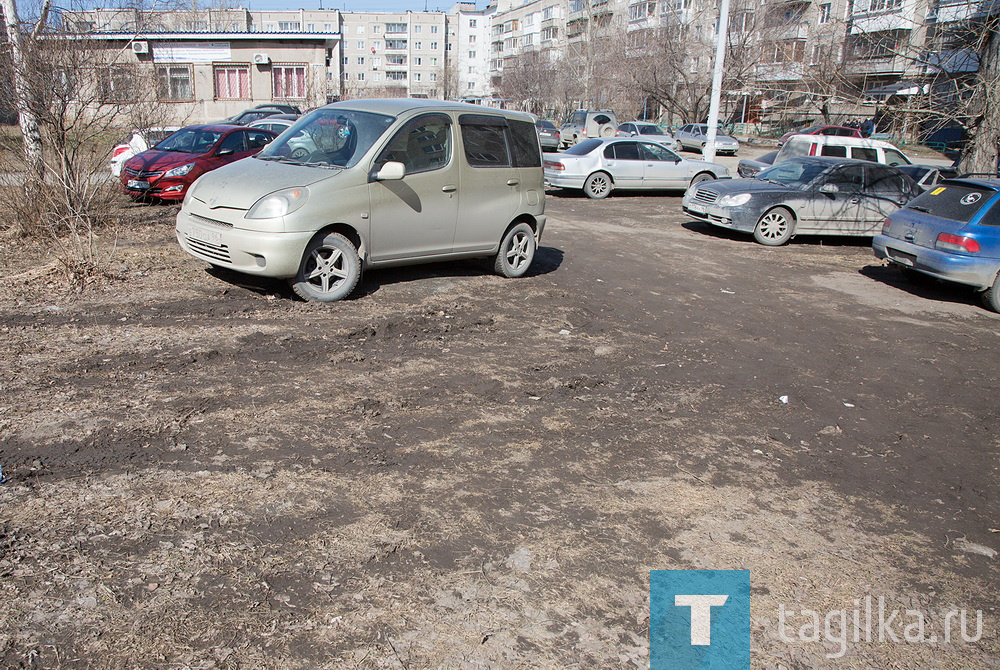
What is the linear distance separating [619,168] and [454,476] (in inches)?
611

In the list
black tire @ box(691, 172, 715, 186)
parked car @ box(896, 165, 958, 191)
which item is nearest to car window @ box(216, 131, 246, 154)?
black tire @ box(691, 172, 715, 186)

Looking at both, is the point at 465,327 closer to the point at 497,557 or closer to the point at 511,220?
the point at 511,220

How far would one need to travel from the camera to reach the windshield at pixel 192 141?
13.7 m

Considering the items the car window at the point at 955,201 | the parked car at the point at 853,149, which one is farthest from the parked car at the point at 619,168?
the car window at the point at 955,201

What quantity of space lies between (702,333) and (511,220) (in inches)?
107

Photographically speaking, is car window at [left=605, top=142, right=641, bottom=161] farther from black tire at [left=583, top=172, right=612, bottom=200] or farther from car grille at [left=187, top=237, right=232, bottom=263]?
car grille at [left=187, top=237, right=232, bottom=263]

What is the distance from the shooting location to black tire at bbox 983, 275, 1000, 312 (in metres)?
9.05

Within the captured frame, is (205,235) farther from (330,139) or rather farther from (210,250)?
(330,139)

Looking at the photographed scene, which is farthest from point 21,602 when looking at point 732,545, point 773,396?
point 773,396

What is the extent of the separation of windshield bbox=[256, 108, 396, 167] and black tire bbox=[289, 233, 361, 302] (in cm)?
84

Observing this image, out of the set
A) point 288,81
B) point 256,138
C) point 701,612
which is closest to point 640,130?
point 288,81

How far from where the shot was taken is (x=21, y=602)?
9.32 feet

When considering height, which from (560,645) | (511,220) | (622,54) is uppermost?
(622,54)

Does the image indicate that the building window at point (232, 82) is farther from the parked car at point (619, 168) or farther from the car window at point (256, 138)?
the car window at point (256, 138)
